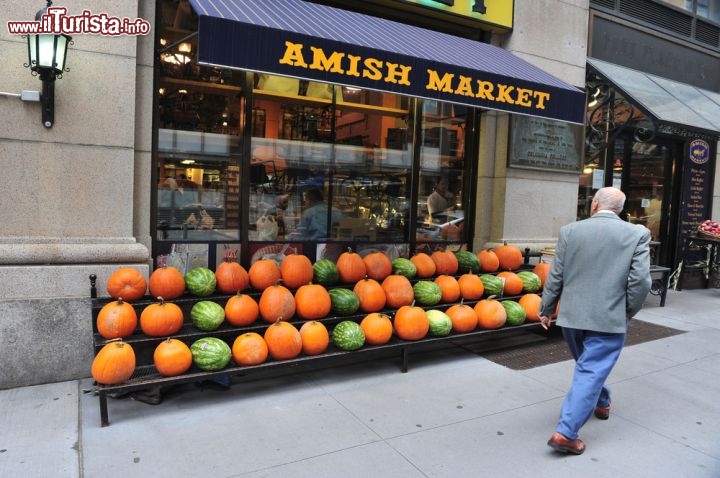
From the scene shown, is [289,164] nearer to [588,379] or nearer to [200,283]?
[200,283]

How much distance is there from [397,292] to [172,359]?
2421 millimetres

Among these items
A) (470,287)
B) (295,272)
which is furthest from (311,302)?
(470,287)

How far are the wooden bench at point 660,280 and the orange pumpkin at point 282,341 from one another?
6.46 m

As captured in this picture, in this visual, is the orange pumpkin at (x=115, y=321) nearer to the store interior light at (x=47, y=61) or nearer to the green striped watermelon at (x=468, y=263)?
the store interior light at (x=47, y=61)

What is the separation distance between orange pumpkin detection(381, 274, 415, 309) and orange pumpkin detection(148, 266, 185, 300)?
214 centimetres

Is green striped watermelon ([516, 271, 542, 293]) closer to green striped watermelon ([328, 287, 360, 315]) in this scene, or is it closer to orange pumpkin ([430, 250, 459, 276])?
orange pumpkin ([430, 250, 459, 276])

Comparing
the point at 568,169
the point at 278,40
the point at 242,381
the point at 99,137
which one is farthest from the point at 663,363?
the point at 99,137

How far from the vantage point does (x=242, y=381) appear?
16.0 ft

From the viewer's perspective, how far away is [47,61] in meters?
4.43

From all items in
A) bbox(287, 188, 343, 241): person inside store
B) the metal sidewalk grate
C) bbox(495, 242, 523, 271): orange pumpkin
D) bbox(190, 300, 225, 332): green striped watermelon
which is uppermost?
bbox(287, 188, 343, 241): person inside store

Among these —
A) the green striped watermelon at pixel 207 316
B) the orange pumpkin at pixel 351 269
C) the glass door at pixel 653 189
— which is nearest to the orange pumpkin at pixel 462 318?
the orange pumpkin at pixel 351 269

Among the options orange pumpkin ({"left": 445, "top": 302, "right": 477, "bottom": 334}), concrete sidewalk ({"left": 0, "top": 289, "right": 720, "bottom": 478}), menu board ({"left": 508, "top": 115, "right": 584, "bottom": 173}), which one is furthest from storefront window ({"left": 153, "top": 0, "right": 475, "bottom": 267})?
concrete sidewalk ({"left": 0, "top": 289, "right": 720, "bottom": 478})

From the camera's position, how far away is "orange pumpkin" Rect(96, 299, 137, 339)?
432 centimetres

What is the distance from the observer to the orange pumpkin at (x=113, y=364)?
3.89m
